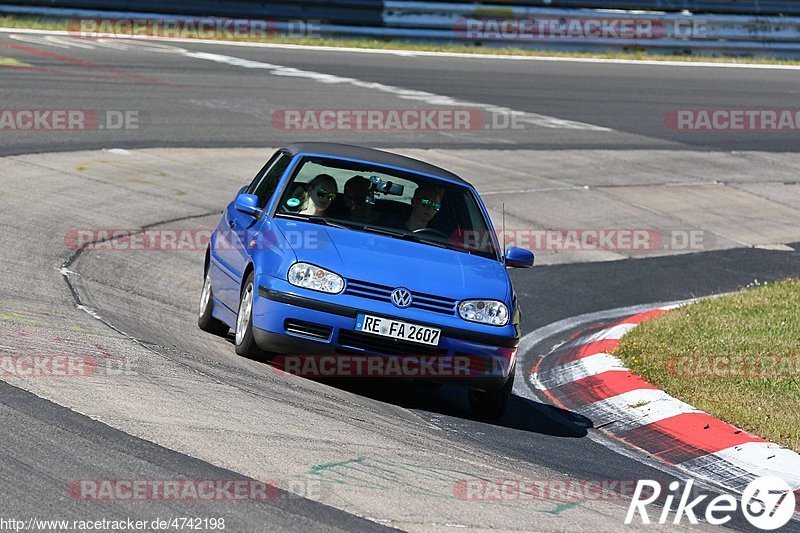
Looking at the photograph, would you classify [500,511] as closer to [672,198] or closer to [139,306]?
[139,306]

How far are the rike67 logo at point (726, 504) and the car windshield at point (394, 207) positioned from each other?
96.9 inches

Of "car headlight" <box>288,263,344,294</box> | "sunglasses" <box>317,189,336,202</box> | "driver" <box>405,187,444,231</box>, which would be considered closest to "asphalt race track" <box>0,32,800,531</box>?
"car headlight" <box>288,263,344,294</box>

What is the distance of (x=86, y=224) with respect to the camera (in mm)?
12461

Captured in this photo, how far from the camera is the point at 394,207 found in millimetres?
8773

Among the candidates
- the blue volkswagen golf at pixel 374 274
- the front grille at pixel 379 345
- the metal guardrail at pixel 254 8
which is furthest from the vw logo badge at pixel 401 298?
the metal guardrail at pixel 254 8

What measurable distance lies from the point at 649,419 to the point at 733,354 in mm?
1607

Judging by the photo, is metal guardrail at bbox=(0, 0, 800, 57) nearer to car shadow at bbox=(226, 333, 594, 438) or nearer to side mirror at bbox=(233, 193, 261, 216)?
side mirror at bbox=(233, 193, 261, 216)

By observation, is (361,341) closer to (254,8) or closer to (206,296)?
(206,296)

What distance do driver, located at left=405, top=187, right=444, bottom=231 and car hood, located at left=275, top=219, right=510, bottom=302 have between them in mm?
A: 327

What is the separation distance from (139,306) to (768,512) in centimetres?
512

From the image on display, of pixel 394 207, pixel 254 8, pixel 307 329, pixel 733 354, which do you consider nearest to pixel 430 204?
pixel 394 207

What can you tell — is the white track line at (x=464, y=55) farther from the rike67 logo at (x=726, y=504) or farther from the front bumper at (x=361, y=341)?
the rike67 logo at (x=726, y=504)

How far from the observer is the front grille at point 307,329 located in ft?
25.1

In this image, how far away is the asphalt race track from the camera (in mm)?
5480
